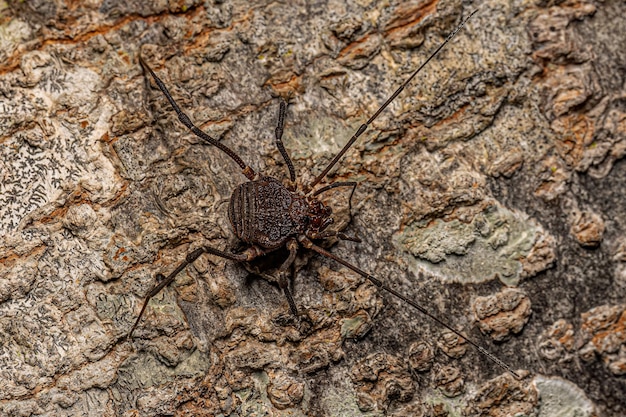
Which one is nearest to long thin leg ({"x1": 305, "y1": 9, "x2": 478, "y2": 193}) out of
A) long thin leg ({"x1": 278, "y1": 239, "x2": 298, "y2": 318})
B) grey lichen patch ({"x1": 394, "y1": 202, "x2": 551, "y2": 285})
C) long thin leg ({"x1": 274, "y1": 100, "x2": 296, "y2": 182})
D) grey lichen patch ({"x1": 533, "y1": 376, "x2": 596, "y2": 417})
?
long thin leg ({"x1": 274, "y1": 100, "x2": 296, "y2": 182})

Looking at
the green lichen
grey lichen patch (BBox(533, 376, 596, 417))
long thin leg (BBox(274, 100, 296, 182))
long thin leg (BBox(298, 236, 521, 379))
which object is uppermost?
long thin leg (BBox(274, 100, 296, 182))

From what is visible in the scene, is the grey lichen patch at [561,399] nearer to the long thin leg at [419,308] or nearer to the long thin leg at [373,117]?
the long thin leg at [419,308]

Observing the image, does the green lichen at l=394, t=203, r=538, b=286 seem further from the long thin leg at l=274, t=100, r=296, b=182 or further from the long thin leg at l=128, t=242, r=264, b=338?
the long thin leg at l=128, t=242, r=264, b=338

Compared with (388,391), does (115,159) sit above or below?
above

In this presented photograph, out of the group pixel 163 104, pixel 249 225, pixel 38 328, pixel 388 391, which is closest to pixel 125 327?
pixel 38 328

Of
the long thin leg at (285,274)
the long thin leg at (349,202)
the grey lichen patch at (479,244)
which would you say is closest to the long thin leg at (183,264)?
the long thin leg at (285,274)

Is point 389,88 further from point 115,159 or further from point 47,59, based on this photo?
point 47,59
